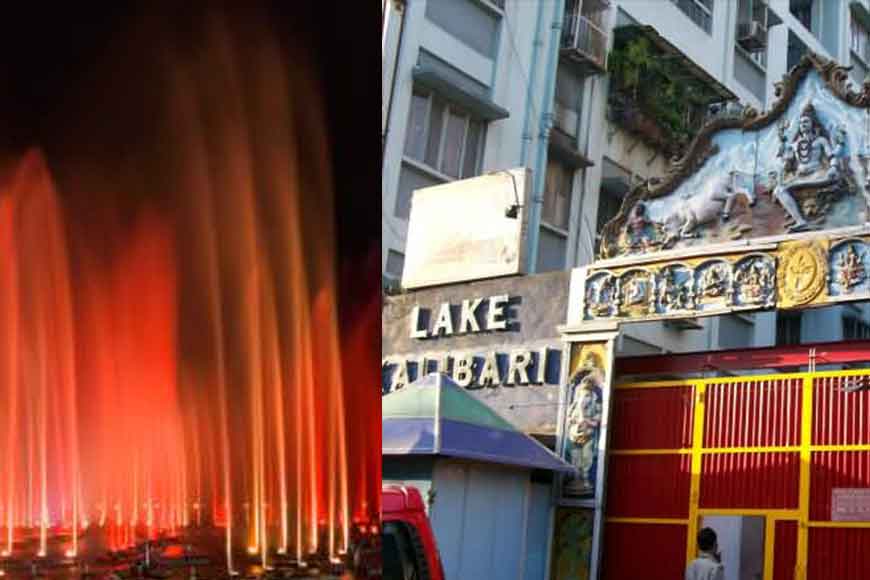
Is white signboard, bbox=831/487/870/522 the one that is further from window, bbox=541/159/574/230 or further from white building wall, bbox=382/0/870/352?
window, bbox=541/159/574/230

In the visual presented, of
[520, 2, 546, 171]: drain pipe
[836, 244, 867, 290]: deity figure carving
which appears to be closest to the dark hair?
[836, 244, 867, 290]: deity figure carving

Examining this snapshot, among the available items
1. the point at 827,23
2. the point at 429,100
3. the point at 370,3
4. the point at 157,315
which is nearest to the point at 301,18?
the point at 370,3

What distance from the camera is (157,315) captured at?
5.64 feet

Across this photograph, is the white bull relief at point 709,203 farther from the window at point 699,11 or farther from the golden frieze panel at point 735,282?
the window at point 699,11

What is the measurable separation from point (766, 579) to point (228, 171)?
9268mm

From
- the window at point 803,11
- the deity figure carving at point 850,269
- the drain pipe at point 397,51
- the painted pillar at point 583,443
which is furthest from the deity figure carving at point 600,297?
the window at point 803,11

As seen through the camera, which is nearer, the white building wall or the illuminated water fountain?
the illuminated water fountain

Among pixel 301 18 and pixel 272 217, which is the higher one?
pixel 301 18

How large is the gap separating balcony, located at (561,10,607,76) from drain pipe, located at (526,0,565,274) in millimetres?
294

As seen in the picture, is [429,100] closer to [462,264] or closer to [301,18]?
[462,264]

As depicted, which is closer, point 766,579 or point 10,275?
point 10,275

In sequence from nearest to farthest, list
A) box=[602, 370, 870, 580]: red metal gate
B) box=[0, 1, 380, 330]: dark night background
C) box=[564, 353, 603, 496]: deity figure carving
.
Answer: box=[0, 1, 380, 330]: dark night background
box=[602, 370, 870, 580]: red metal gate
box=[564, 353, 603, 496]: deity figure carving

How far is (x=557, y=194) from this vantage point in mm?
18391

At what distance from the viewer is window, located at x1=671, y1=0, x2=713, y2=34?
70.6 ft
